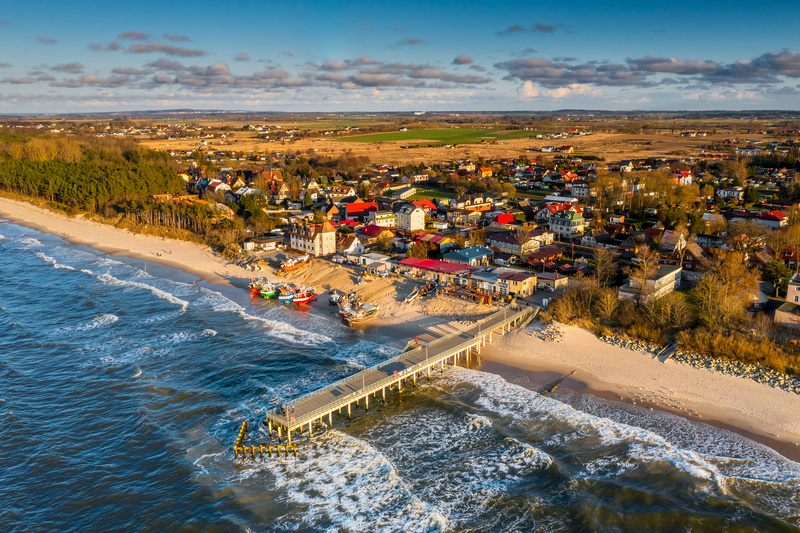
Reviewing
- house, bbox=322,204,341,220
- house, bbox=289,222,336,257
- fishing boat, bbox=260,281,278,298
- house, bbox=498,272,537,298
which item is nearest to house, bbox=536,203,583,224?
house, bbox=498,272,537,298

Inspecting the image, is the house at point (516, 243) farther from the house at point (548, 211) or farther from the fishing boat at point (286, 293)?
the fishing boat at point (286, 293)

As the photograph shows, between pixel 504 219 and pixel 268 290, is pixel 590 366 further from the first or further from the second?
pixel 504 219

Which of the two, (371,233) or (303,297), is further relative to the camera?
(371,233)

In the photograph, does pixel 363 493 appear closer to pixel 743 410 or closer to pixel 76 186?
pixel 743 410

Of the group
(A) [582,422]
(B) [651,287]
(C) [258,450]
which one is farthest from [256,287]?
(B) [651,287]

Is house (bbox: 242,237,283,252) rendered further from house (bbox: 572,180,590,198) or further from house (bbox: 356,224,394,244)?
house (bbox: 572,180,590,198)

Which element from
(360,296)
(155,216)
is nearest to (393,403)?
(360,296)

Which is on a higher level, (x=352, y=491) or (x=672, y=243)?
(x=672, y=243)

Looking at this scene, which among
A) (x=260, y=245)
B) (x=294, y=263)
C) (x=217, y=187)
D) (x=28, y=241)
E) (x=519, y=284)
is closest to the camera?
(x=519, y=284)
